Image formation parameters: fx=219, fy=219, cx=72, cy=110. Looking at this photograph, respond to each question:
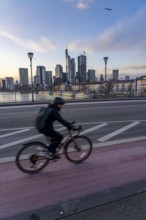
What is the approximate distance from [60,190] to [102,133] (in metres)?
4.61

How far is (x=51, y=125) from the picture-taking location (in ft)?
15.2

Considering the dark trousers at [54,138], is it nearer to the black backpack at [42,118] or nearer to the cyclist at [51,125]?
the cyclist at [51,125]

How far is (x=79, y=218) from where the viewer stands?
3035mm

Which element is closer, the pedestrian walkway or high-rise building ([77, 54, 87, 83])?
the pedestrian walkway

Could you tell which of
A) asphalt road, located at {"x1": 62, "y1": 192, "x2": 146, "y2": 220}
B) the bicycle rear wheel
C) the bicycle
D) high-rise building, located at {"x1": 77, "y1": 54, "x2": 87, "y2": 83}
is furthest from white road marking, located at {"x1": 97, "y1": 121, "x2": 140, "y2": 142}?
high-rise building, located at {"x1": 77, "y1": 54, "x2": 87, "y2": 83}

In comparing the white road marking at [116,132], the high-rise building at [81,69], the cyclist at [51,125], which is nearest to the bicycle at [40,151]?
the cyclist at [51,125]

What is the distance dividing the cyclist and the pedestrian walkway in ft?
1.26

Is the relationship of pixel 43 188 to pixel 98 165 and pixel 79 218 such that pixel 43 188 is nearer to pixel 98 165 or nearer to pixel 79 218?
pixel 79 218

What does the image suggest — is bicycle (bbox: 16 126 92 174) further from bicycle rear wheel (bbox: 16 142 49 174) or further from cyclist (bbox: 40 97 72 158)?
cyclist (bbox: 40 97 72 158)

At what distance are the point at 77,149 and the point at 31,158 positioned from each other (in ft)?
3.74

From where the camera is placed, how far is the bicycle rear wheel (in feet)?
15.1

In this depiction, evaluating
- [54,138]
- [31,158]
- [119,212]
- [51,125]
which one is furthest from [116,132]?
[119,212]

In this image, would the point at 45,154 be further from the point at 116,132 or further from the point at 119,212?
the point at 116,132

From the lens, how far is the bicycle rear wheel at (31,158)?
15.1ft
